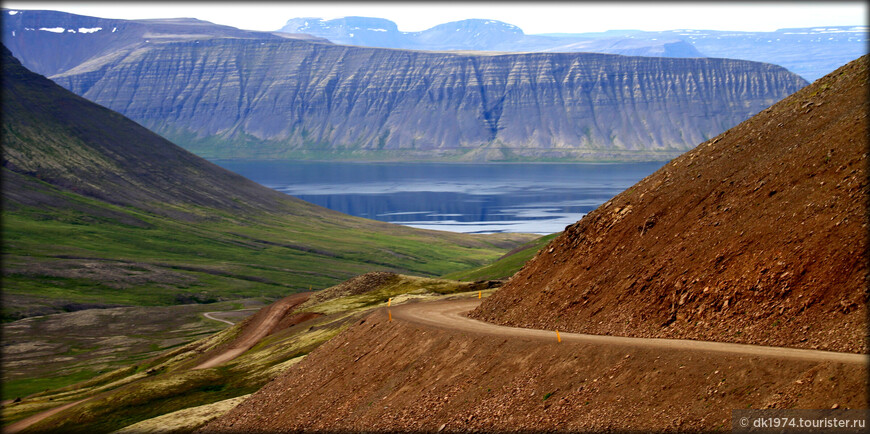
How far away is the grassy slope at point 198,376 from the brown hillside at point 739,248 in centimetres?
2456

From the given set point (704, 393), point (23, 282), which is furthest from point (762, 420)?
point (23, 282)

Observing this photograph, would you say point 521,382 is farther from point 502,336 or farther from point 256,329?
point 256,329

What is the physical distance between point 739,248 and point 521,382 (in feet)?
43.1

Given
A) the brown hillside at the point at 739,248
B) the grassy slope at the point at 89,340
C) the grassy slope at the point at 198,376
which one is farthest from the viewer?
the grassy slope at the point at 89,340

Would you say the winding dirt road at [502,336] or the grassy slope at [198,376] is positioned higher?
the winding dirt road at [502,336]

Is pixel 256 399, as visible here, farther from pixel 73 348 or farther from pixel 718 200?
pixel 73 348

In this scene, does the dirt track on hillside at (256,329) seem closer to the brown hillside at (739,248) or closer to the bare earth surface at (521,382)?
the bare earth surface at (521,382)

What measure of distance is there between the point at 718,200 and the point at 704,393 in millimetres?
15997

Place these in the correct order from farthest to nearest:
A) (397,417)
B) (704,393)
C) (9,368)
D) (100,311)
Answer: (100,311), (9,368), (397,417), (704,393)

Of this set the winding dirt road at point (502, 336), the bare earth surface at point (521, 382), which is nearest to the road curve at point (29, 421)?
the winding dirt road at point (502, 336)

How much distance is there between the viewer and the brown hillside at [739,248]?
34438 millimetres

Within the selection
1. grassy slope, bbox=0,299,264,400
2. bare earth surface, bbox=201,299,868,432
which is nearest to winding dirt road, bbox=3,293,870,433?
bare earth surface, bbox=201,299,868,432

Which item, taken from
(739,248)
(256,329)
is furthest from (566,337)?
(256,329)

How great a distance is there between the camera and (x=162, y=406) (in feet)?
213
